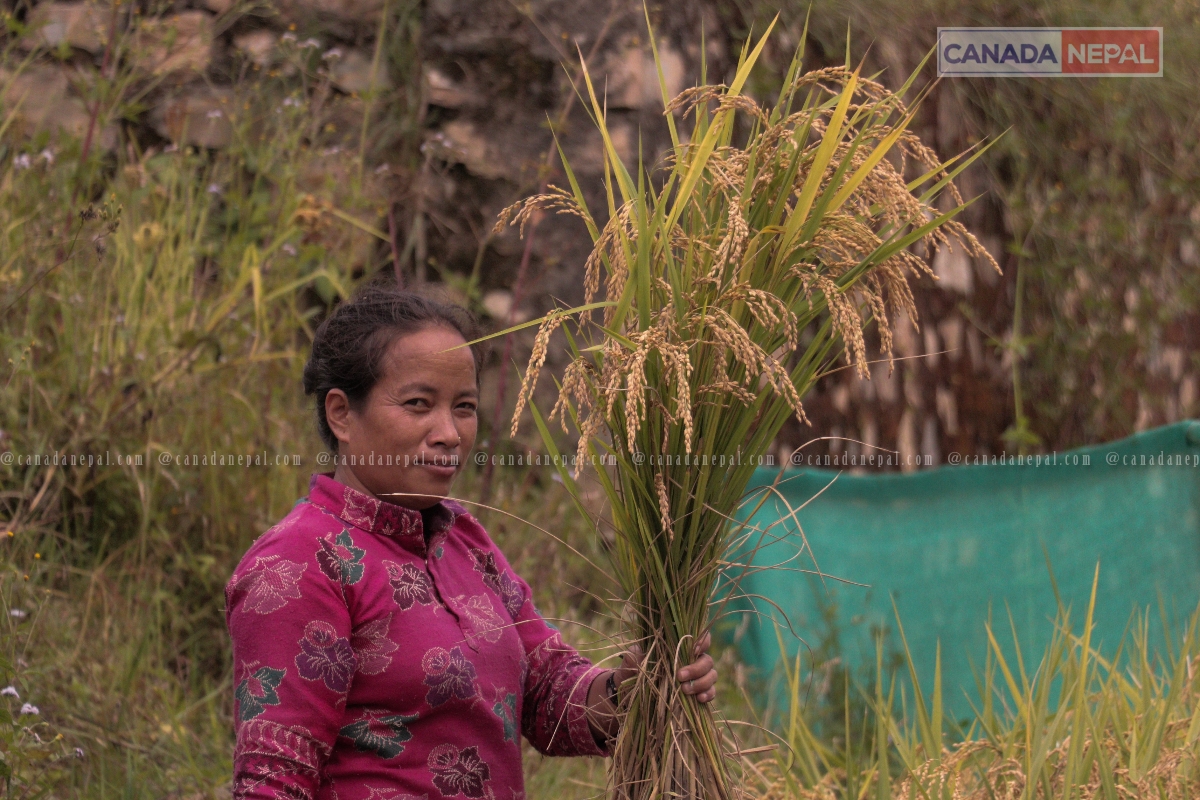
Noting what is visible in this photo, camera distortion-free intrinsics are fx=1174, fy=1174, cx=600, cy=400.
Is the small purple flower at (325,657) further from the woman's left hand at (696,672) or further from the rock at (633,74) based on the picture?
the rock at (633,74)

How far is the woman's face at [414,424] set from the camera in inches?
68.6

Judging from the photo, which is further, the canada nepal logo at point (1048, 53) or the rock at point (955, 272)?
the canada nepal logo at point (1048, 53)

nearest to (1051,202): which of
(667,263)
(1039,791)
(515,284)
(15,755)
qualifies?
(515,284)

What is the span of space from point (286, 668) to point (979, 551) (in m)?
2.84

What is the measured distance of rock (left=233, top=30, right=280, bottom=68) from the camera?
4.45 meters

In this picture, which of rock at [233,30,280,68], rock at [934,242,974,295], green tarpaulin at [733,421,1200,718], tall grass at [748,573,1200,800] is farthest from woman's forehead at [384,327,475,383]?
rock at [934,242,974,295]

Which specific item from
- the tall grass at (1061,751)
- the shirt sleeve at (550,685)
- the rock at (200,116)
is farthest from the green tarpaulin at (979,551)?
the rock at (200,116)

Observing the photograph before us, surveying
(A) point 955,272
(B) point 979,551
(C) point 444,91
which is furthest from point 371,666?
(A) point 955,272

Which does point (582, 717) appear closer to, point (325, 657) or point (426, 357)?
point (325, 657)

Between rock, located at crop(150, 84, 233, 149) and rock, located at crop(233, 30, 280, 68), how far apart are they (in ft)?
0.60

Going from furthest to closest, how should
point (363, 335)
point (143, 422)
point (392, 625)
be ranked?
point (143, 422), point (363, 335), point (392, 625)

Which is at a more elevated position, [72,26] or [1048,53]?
[1048,53]

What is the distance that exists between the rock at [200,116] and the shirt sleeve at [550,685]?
287cm

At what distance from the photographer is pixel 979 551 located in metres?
3.87
